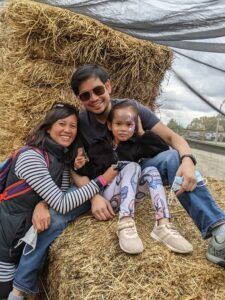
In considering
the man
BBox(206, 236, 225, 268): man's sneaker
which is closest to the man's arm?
the man

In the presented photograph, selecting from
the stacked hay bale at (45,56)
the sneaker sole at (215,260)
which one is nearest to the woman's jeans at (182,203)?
the sneaker sole at (215,260)

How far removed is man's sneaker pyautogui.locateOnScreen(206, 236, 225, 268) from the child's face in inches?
25.7

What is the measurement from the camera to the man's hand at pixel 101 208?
1.80 m

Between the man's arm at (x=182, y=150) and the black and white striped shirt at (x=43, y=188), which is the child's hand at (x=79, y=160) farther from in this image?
the man's arm at (x=182, y=150)

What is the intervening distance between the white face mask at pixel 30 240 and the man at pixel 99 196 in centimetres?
3

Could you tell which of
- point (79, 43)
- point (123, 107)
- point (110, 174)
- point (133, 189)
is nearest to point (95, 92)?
point (123, 107)

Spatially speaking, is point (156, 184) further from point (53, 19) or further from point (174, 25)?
point (53, 19)

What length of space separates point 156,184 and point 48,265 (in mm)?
660

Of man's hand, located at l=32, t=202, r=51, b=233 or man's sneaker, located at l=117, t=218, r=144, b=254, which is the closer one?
Result: man's sneaker, located at l=117, t=218, r=144, b=254

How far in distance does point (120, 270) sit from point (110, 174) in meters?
0.51

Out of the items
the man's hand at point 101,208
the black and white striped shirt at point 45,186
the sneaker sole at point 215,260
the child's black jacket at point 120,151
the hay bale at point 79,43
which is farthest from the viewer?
the hay bale at point 79,43

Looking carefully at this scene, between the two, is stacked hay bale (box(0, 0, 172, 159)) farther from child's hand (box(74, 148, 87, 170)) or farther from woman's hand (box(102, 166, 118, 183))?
woman's hand (box(102, 166, 118, 183))

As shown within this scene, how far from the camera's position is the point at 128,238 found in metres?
1.53

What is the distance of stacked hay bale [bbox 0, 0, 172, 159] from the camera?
9.28 ft
